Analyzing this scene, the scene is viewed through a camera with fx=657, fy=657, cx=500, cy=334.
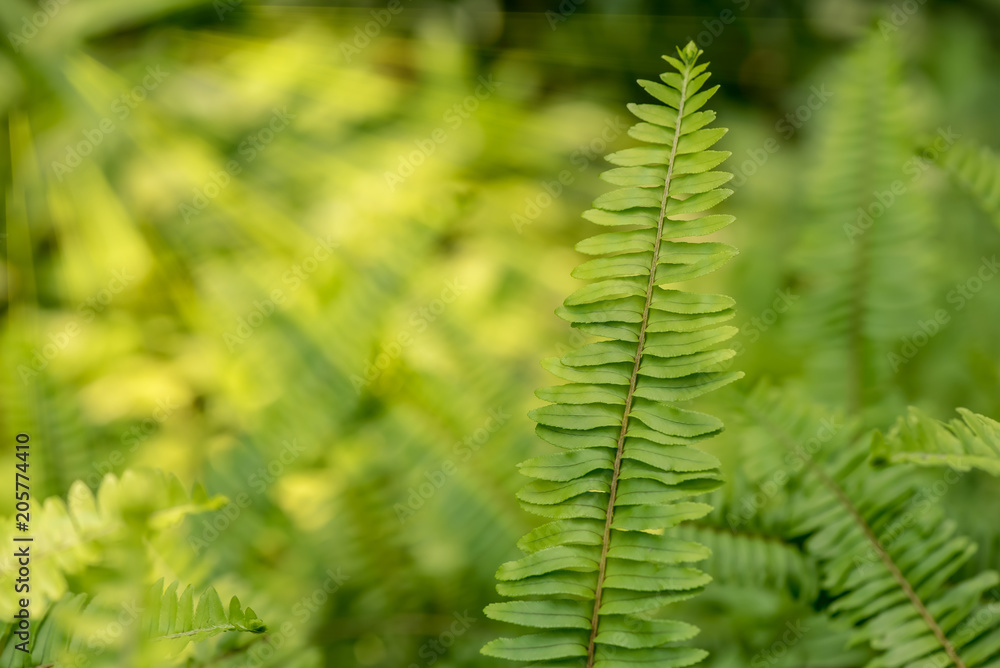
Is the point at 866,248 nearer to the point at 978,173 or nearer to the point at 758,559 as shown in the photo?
the point at 978,173

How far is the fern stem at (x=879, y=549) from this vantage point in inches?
27.6

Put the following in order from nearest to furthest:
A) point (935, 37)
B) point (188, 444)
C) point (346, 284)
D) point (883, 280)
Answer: point (883, 280)
point (346, 284)
point (188, 444)
point (935, 37)

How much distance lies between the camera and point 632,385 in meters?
0.65

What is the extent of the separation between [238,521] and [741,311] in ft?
3.47

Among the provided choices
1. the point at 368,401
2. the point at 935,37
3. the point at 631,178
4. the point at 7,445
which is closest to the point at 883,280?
the point at 631,178

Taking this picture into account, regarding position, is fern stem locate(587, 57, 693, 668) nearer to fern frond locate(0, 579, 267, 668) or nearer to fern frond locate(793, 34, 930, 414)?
fern frond locate(0, 579, 267, 668)

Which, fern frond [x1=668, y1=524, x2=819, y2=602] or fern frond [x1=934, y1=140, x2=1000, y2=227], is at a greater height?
fern frond [x1=934, y1=140, x2=1000, y2=227]

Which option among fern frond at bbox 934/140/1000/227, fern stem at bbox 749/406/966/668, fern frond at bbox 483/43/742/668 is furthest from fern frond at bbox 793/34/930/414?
fern frond at bbox 483/43/742/668

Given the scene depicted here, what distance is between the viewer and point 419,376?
1171mm

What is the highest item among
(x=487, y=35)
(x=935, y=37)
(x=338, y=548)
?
(x=487, y=35)

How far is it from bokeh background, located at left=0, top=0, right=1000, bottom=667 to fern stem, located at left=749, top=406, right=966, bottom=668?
128 mm

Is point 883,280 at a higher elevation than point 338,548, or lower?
higher

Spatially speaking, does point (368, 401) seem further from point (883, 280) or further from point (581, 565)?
point (883, 280)

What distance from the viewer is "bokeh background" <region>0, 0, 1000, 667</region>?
108 cm
